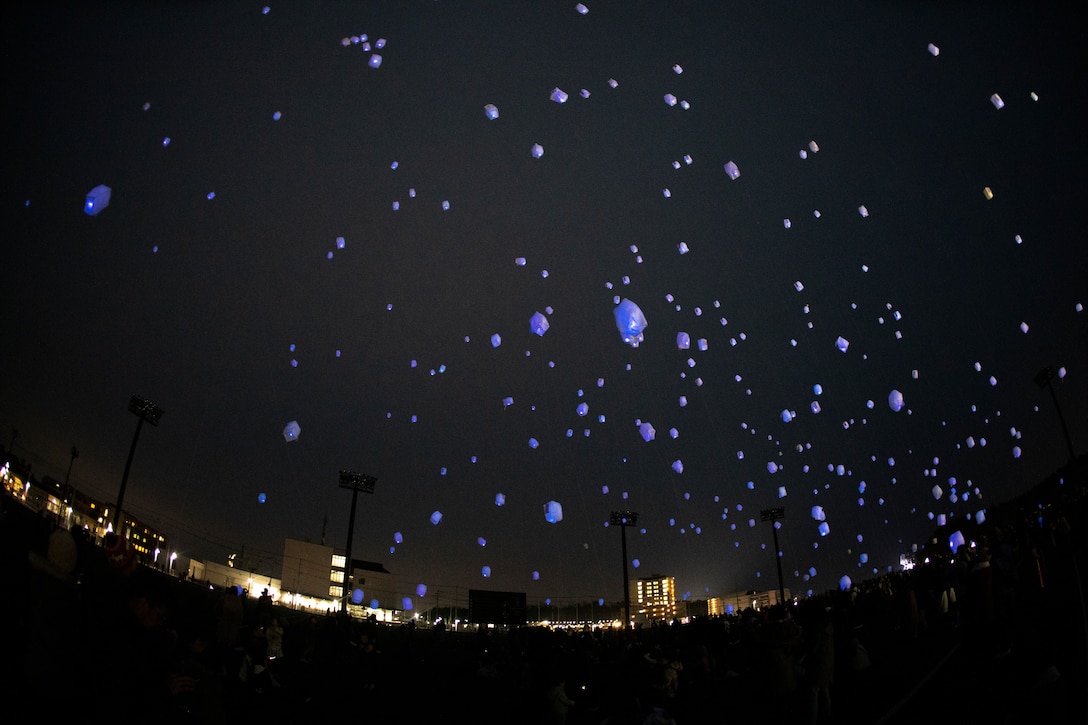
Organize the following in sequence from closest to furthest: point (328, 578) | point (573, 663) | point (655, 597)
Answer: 1. point (573, 663)
2. point (328, 578)
3. point (655, 597)

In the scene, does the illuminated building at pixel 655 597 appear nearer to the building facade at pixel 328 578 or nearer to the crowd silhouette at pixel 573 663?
the building facade at pixel 328 578

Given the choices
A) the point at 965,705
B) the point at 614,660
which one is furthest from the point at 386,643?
the point at 965,705

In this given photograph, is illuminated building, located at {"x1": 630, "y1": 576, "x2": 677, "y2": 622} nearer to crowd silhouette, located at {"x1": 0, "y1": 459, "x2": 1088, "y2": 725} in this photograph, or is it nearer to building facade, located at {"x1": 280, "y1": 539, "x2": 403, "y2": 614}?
building facade, located at {"x1": 280, "y1": 539, "x2": 403, "y2": 614}

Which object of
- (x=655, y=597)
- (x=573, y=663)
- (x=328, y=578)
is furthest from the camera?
(x=655, y=597)

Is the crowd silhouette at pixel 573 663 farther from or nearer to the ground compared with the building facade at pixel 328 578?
nearer to the ground

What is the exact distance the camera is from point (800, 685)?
737 centimetres

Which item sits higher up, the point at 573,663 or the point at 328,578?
the point at 328,578

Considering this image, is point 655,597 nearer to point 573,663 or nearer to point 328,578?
point 328,578

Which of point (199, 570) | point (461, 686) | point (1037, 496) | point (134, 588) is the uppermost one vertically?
point (1037, 496)

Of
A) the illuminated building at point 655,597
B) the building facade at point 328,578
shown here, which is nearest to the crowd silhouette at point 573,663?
the building facade at point 328,578

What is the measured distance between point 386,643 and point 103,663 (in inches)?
799

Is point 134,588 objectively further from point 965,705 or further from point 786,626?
point 965,705

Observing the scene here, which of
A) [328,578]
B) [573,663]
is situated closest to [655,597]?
[328,578]

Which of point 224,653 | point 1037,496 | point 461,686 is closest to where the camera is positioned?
point 224,653
